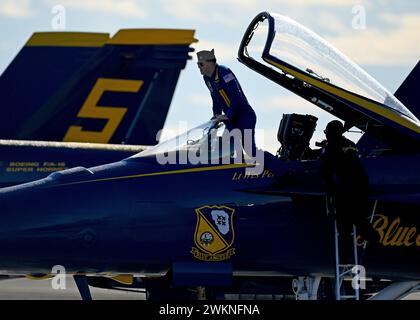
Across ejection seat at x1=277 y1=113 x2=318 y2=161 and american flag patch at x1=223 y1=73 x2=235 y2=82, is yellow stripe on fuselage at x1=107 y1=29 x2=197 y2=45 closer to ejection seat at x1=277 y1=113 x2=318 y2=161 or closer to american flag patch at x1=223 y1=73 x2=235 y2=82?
ejection seat at x1=277 y1=113 x2=318 y2=161

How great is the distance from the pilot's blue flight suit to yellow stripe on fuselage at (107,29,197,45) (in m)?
16.6

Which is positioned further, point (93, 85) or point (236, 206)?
point (93, 85)

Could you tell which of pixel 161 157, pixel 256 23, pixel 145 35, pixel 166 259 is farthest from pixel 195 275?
pixel 145 35

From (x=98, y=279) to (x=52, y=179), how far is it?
3.50 m

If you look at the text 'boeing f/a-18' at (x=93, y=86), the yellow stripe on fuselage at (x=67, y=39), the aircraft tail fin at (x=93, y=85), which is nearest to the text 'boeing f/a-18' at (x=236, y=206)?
the text 'boeing f/a-18' at (x=93, y=86)

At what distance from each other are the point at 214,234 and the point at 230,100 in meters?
1.44

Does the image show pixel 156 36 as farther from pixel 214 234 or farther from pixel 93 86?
pixel 214 234

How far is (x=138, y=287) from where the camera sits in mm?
12938

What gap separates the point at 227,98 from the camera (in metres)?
9.54

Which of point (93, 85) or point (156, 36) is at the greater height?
point (156, 36)

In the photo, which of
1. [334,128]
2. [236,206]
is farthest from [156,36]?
[236,206]

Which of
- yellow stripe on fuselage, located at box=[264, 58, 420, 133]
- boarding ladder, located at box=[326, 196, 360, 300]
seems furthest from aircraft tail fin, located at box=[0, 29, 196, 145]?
boarding ladder, located at box=[326, 196, 360, 300]

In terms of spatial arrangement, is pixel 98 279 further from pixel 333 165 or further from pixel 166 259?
pixel 333 165

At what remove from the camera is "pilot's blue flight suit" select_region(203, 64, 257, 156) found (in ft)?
30.6
